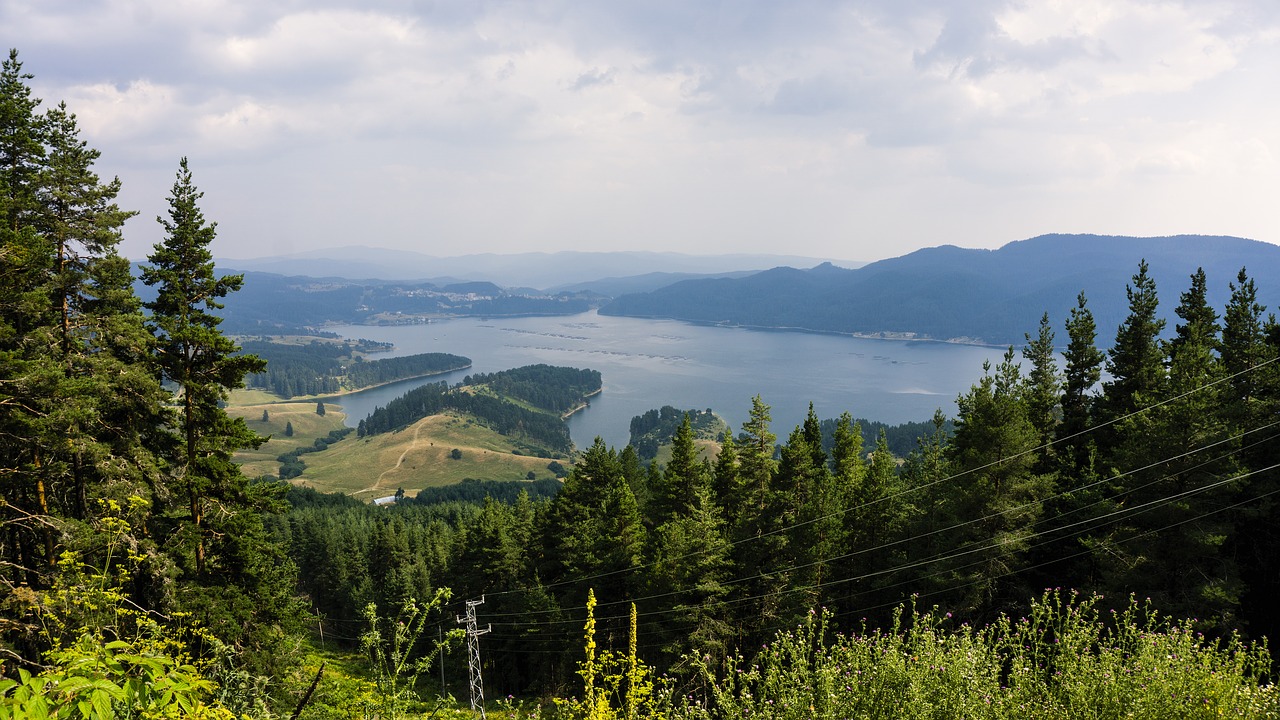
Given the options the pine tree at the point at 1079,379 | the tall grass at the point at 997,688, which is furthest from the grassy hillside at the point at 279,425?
the tall grass at the point at 997,688

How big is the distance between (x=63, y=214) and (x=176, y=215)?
1.70 m

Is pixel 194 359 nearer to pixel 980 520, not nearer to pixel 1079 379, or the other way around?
pixel 980 520

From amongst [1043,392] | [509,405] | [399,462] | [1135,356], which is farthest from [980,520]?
[509,405]

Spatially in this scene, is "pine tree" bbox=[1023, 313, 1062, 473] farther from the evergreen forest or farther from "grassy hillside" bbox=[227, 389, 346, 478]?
"grassy hillside" bbox=[227, 389, 346, 478]

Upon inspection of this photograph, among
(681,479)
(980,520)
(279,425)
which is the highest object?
(980,520)

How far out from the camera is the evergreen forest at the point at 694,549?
4508mm

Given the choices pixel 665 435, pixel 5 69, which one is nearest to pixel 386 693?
pixel 5 69

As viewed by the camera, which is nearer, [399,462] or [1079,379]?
[1079,379]

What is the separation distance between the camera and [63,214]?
11578 millimetres

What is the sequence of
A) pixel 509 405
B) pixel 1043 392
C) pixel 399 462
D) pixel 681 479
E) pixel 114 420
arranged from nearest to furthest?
pixel 114 420, pixel 1043 392, pixel 681 479, pixel 399 462, pixel 509 405

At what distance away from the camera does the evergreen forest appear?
451cm

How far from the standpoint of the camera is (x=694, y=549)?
1925 cm

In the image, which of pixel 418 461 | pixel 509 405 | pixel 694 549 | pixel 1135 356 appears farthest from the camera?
pixel 509 405

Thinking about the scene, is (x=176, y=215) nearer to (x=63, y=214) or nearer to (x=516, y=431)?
(x=63, y=214)
